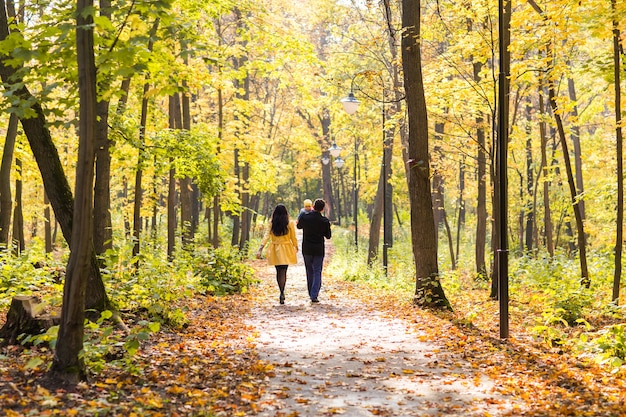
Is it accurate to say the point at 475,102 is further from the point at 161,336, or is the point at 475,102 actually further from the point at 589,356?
the point at 161,336

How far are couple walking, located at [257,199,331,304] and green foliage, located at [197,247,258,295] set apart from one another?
152cm

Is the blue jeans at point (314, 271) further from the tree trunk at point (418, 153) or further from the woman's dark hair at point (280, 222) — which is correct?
the tree trunk at point (418, 153)

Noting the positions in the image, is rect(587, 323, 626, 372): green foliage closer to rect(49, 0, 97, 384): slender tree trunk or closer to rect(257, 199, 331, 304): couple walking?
rect(49, 0, 97, 384): slender tree trunk

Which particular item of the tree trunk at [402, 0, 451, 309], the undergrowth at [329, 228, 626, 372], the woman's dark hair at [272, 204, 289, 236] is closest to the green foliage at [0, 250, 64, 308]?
the woman's dark hair at [272, 204, 289, 236]

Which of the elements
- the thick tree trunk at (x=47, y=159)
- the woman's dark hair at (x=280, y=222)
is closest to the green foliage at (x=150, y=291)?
the thick tree trunk at (x=47, y=159)


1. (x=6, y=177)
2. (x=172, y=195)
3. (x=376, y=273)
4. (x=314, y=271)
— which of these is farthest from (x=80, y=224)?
(x=376, y=273)

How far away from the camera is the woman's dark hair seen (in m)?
13.0

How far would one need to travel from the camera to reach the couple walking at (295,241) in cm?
1291

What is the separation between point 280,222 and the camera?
42.6 feet

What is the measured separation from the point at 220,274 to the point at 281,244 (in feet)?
7.52

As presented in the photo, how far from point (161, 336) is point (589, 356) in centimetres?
538

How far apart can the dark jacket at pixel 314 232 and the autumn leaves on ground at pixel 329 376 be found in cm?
272

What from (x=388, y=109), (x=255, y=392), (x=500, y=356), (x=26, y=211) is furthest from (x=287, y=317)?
(x=26, y=211)

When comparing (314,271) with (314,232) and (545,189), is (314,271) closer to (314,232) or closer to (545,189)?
(314,232)
